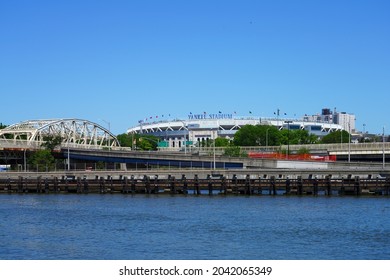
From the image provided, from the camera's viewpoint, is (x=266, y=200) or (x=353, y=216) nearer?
(x=353, y=216)

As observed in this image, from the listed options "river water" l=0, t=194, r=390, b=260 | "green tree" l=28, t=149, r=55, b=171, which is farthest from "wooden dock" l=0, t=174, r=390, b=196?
"green tree" l=28, t=149, r=55, b=171

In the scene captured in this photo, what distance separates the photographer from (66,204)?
105 meters

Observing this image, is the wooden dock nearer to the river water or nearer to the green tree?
the river water

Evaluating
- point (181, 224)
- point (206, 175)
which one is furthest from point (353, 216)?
point (206, 175)

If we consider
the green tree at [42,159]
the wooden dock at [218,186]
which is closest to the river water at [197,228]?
the wooden dock at [218,186]

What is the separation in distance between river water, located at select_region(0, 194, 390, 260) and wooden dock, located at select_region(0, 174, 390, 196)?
551 cm

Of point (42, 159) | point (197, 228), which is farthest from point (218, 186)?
point (42, 159)

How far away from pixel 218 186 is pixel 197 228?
156ft

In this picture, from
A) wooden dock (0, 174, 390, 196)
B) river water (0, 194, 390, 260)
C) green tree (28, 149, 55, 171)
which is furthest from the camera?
green tree (28, 149, 55, 171)

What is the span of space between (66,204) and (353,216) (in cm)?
3846

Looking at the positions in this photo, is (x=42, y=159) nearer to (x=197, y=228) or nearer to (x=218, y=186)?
(x=218, y=186)

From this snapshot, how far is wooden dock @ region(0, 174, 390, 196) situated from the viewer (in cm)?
11662
